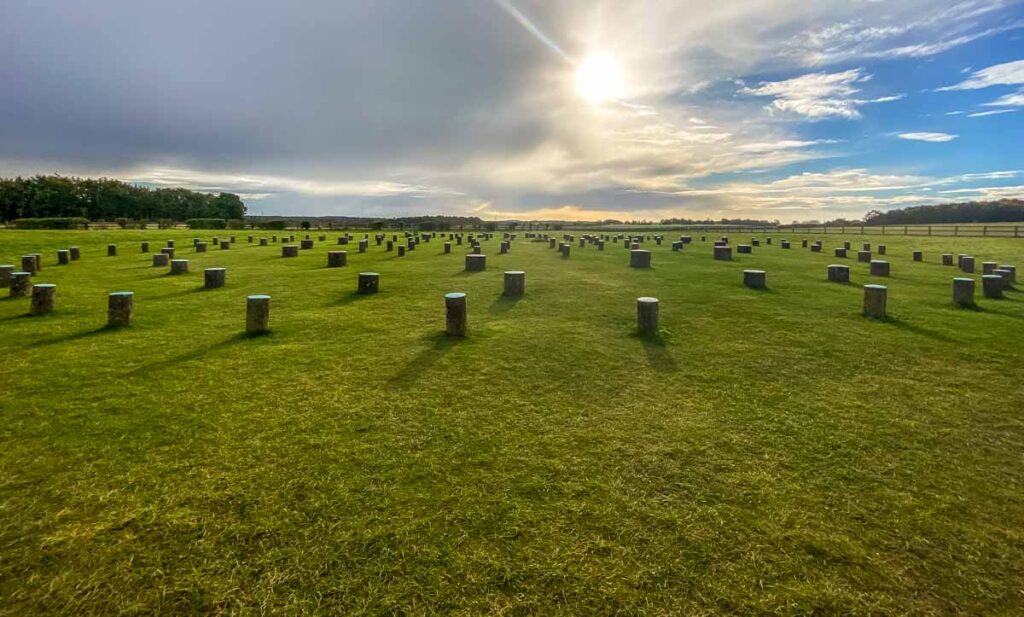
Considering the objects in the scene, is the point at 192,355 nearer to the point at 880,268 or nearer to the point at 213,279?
the point at 213,279

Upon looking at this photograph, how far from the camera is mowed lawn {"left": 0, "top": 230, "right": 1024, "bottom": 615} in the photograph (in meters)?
2.84

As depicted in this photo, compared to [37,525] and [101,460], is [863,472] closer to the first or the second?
[37,525]

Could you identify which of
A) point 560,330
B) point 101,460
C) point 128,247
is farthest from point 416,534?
point 128,247

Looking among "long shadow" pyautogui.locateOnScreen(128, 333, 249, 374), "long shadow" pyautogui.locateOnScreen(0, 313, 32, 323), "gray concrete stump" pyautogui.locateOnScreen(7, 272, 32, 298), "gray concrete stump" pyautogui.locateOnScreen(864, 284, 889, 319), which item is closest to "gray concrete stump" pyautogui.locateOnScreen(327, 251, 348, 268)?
"gray concrete stump" pyautogui.locateOnScreen(7, 272, 32, 298)

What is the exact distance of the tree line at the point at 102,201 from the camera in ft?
243

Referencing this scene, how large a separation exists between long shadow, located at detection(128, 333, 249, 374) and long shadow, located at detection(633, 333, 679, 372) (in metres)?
6.73

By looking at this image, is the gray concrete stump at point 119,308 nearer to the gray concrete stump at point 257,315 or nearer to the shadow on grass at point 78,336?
the shadow on grass at point 78,336

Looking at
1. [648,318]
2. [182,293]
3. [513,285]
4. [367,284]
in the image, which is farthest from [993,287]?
[182,293]

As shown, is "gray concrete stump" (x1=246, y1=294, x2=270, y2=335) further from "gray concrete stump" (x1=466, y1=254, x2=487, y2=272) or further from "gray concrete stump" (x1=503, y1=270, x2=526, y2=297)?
"gray concrete stump" (x1=466, y1=254, x2=487, y2=272)

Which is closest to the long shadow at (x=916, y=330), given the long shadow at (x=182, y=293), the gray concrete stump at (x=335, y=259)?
the long shadow at (x=182, y=293)

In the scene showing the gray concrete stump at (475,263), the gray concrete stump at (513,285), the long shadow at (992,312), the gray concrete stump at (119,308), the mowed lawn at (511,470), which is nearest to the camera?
the mowed lawn at (511,470)

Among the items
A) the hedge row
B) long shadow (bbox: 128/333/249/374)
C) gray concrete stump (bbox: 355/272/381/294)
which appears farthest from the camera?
the hedge row

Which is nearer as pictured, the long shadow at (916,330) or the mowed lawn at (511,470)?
the mowed lawn at (511,470)

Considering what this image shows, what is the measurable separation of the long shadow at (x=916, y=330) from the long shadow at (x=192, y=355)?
1201 centimetres
